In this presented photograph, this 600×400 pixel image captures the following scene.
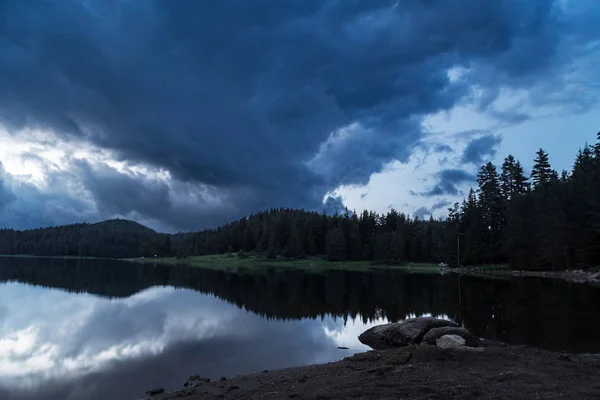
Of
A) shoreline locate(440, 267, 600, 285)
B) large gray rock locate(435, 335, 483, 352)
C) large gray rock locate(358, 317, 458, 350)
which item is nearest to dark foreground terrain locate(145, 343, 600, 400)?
large gray rock locate(435, 335, 483, 352)

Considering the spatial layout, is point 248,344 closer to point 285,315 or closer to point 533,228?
point 285,315

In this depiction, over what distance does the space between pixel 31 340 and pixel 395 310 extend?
2758 cm

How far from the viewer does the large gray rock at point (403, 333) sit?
1933 centimetres

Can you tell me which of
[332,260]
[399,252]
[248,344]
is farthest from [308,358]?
[332,260]

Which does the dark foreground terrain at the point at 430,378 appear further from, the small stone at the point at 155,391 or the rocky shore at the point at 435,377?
the small stone at the point at 155,391

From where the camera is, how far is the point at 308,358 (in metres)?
19.9

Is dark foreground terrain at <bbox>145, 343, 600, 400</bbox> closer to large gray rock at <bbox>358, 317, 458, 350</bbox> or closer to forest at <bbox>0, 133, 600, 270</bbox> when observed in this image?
large gray rock at <bbox>358, 317, 458, 350</bbox>

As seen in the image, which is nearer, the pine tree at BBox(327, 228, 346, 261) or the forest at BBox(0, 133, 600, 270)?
the forest at BBox(0, 133, 600, 270)

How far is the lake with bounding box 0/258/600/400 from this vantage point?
57.3 ft

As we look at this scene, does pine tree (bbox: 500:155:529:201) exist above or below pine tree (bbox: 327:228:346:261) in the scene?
above

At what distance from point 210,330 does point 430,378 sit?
63.9ft

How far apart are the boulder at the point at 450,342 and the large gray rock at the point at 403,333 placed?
2.71 m

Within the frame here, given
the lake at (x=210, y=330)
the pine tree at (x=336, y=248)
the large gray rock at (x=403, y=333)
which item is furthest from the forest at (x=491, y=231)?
the large gray rock at (x=403, y=333)

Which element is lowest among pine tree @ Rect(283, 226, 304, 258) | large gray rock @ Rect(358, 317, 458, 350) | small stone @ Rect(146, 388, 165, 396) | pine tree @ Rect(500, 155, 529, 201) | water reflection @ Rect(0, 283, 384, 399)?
water reflection @ Rect(0, 283, 384, 399)
